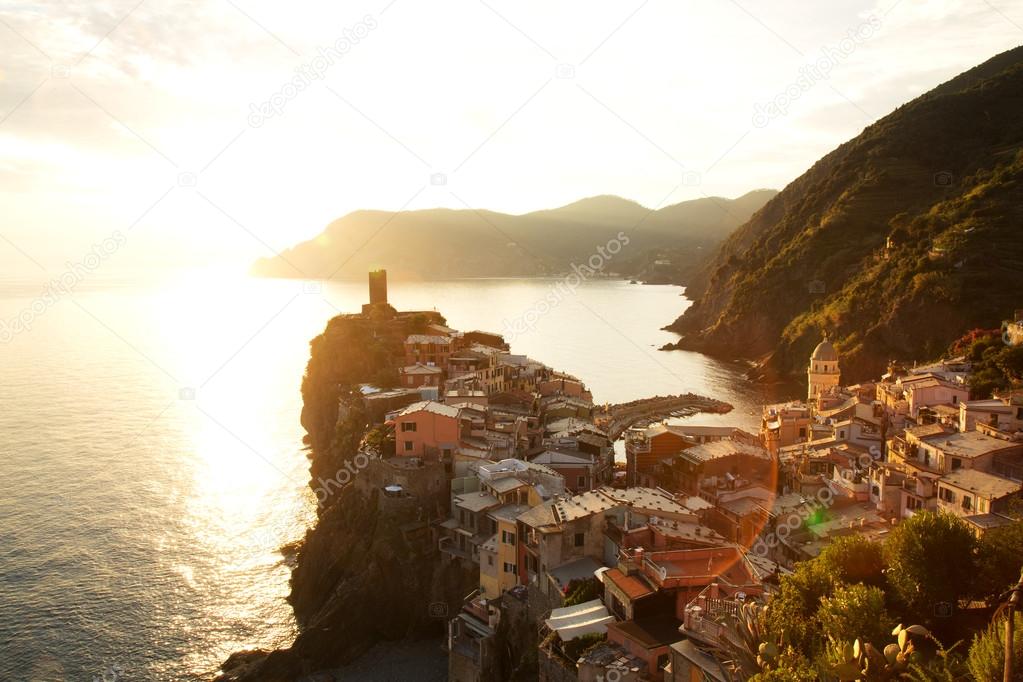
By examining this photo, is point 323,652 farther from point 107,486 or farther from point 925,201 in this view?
point 925,201

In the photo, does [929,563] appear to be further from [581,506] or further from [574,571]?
[581,506]

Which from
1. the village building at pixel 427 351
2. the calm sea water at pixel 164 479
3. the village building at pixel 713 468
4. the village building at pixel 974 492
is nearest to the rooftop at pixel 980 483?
the village building at pixel 974 492

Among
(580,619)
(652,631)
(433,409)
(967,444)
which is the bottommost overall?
(580,619)

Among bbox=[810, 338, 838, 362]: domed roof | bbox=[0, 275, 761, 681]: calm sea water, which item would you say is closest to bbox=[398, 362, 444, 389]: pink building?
bbox=[0, 275, 761, 681]: calm sea water

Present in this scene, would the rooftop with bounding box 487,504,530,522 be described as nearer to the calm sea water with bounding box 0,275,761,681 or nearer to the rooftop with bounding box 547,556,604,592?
the rooftop with bounding box 547,556,604,592

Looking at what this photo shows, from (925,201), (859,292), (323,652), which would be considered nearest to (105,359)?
(323,652)

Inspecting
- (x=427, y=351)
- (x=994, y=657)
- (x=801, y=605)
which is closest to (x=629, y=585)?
(x=801, y=605)
